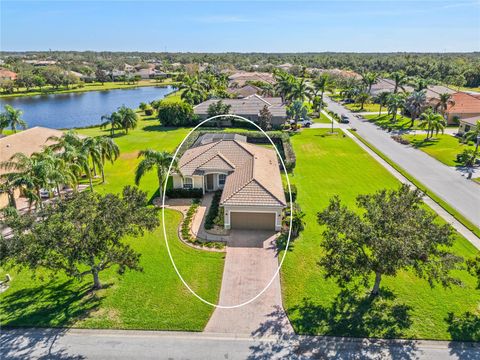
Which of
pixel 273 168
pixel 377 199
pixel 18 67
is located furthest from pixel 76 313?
pixel 18 67

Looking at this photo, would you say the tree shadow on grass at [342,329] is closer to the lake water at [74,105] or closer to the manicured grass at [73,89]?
the lake water at [74,105]

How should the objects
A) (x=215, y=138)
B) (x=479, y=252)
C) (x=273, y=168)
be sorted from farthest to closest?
(x=215, y=138)
(x=273, y=168)
(x=479, y=252)

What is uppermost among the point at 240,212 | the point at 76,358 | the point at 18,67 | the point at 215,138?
the point at 18,67

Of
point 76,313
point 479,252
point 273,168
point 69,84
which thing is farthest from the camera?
point 69,84

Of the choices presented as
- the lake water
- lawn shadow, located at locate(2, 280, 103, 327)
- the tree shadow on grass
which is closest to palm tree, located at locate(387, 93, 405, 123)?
the tree shadow on grass

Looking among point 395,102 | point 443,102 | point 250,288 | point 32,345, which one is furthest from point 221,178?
point 443,102

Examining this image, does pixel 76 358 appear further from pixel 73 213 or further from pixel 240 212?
pixel 240 212
